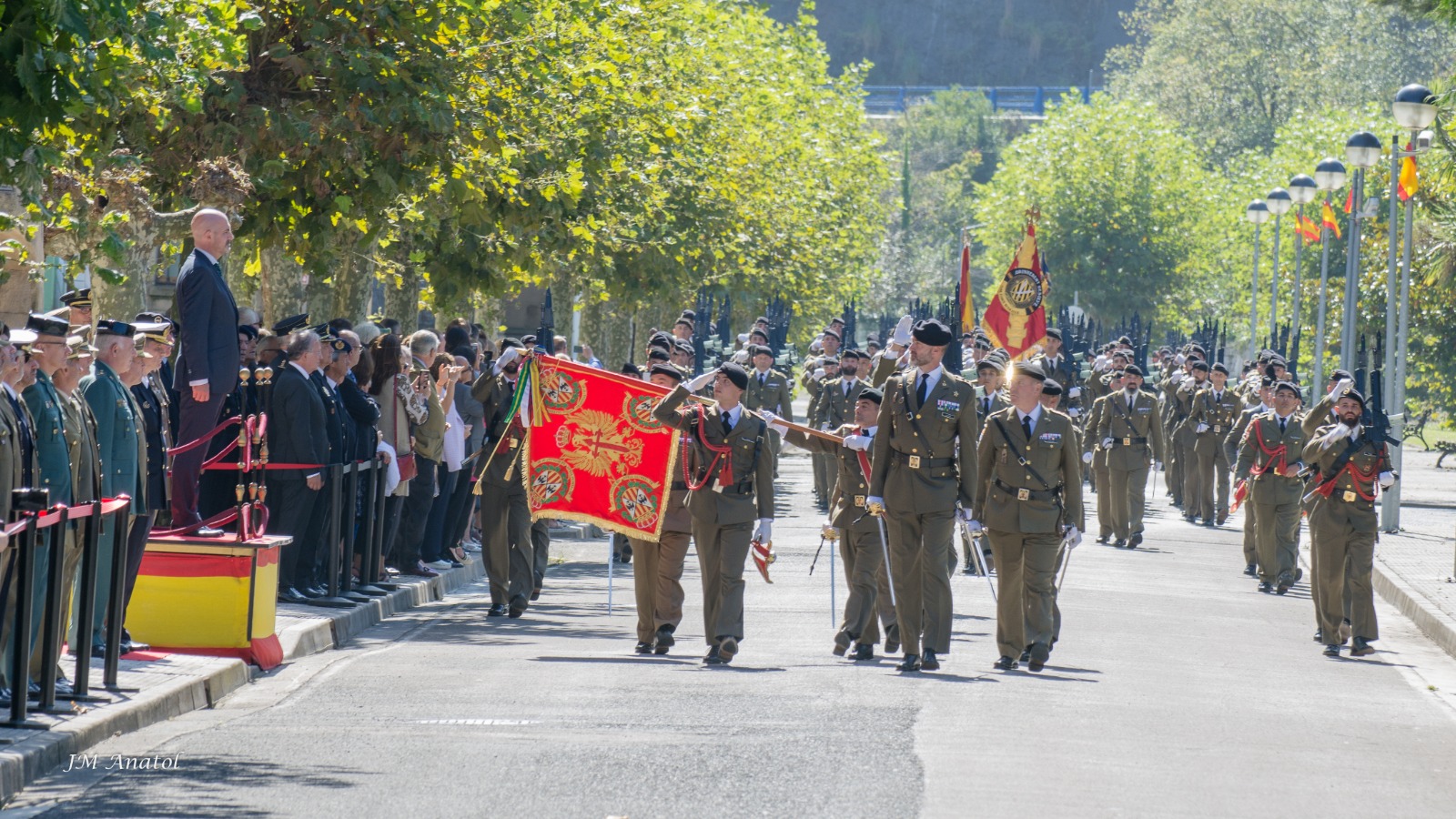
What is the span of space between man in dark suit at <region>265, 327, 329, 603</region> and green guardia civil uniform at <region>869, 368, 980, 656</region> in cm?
393

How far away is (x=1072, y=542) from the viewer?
44.9ft

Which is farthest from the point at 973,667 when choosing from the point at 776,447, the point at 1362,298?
the point at 1362,298

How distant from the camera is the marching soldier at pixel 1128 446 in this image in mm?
25641

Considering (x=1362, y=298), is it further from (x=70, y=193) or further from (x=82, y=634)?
(x=82, y=634)

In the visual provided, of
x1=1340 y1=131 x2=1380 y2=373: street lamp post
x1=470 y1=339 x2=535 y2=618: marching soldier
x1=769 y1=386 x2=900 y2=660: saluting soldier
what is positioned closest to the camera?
x1=769 y1=386 x2=900 y2=660: saluting soldier

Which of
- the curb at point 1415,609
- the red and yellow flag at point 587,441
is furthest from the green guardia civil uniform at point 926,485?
the curb at point 1415,609

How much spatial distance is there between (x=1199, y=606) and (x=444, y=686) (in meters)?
8.39

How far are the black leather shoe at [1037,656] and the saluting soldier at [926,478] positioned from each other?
1.61ft

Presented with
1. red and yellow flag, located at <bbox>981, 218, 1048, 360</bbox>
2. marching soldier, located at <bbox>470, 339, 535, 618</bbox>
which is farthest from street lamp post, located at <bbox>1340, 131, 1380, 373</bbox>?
marching soldier, located at <bbox>470, 339, 535, 618</bbox>

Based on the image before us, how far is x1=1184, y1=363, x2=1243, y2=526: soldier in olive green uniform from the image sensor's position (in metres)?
28.1

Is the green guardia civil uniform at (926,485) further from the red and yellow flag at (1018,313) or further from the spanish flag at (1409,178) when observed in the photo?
the red and yellow flag at (1018,313)

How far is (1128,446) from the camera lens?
26.1 m

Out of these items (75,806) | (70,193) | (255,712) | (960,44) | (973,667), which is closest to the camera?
(75,806)

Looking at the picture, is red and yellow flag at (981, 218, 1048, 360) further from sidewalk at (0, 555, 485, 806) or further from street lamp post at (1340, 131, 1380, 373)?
sidewalk at (0, 555, 485, 806)
